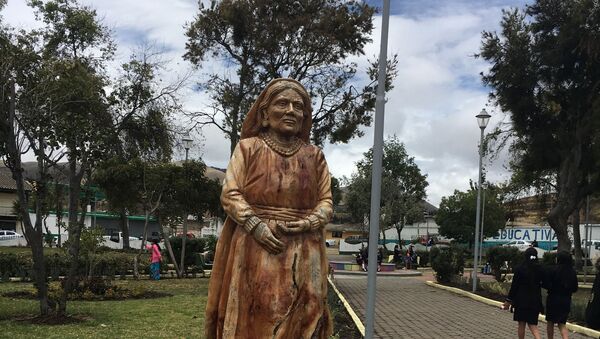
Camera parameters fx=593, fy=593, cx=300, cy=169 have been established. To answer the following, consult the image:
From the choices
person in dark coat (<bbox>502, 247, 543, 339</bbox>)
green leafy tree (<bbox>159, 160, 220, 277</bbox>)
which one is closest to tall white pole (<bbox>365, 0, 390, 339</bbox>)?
person in dark coat (<bbox>502, 247, 543, 339</bbox>)

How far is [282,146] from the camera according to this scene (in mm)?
4359

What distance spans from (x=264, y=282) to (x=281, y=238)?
319 millimetres

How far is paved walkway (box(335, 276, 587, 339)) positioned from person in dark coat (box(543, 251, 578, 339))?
2456 millimetres

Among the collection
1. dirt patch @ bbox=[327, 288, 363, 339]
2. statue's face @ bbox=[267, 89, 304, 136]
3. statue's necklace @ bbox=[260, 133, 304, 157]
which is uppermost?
statue's face @ bbox=[267, 89, 304, 136]

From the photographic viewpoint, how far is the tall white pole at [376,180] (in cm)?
629

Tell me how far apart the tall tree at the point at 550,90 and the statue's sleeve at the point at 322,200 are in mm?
21422

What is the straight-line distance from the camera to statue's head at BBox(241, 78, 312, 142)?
14.3 ft

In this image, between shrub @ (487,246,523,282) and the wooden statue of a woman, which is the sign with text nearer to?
shrub @ (487,246,523,282)

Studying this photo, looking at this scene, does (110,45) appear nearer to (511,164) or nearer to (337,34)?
(337,34)

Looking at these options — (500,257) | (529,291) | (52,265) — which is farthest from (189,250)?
(529,291)

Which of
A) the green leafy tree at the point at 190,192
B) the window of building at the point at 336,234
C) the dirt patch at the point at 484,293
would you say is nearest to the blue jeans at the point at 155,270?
the green leafy tree at the point at 190,192

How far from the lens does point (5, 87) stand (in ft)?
35.2

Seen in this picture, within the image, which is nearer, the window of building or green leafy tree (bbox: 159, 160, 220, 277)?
green leafy tree (bbox: 159, 160, 220, 277)

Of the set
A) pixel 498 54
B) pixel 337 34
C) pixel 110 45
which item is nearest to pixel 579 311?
pixel 337 34
